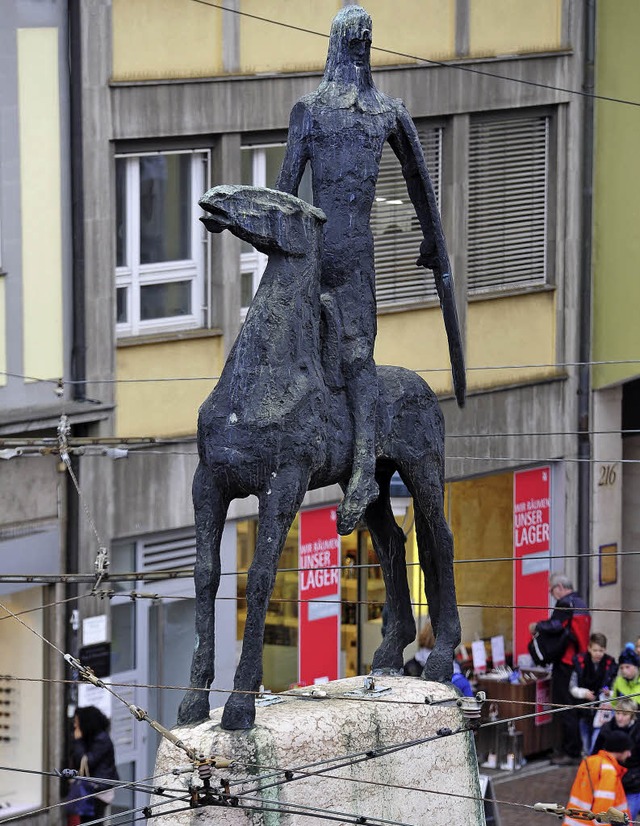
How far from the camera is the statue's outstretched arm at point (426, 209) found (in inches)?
520

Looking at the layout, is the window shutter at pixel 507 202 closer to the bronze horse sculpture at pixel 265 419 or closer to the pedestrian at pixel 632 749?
the pedestrian at pixel 632 749

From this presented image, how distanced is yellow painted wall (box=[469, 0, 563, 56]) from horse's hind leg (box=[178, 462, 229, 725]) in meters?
13.1

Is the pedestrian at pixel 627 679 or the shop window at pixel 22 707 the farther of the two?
A: the pedestrian at pixel 627 679

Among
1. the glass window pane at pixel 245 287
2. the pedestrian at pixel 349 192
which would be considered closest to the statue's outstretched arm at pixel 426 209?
the pedestrian at pixel 349 192

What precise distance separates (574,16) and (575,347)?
11.1 ft

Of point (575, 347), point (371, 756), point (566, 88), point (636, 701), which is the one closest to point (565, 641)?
point (636, 701)

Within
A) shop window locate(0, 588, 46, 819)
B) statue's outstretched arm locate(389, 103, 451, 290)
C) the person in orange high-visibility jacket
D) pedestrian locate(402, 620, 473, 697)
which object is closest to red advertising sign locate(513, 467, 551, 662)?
pedestrian locate(402, 620, 473, 697)

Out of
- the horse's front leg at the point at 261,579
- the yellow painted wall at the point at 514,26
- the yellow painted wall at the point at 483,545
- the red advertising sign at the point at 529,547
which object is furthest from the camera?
the red advertising sign at the point at 529,547

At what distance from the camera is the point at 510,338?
85.1 ft

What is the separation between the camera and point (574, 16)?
86.1 ft

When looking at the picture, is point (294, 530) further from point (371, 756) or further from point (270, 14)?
point (371, 756)

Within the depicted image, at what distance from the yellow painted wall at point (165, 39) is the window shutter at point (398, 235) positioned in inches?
104

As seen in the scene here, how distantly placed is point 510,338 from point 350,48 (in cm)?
1316

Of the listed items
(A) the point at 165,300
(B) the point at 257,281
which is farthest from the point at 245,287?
(A) the point at 165,300
